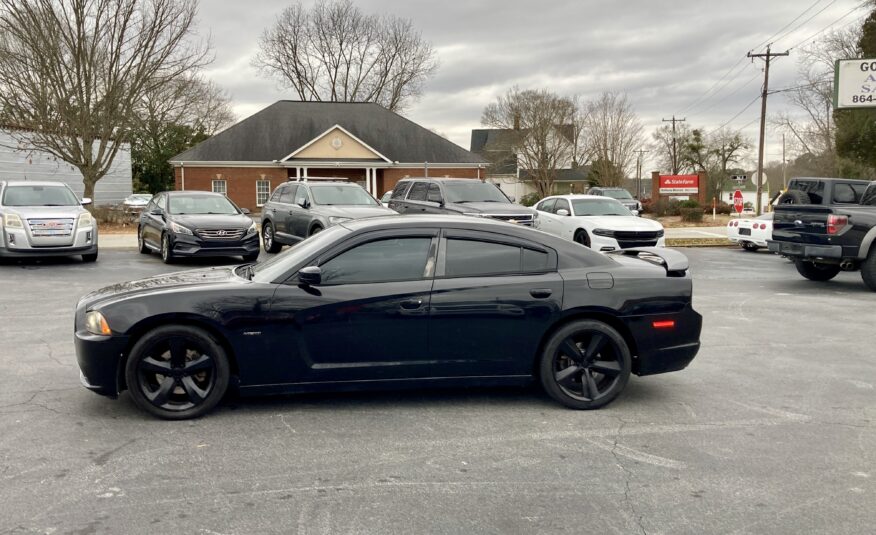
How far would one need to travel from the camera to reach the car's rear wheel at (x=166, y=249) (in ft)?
50.9

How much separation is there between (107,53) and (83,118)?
8.98 ft

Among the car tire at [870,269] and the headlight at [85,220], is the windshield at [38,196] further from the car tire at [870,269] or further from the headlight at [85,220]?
the car tire at [870,269]

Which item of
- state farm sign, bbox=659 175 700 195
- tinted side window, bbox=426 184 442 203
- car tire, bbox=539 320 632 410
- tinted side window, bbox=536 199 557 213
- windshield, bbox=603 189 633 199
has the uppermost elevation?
state farm sign, bbox=659 175 700 195

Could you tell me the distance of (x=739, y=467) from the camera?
4586 millimetres

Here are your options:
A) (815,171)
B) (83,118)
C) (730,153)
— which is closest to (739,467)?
(83,118)

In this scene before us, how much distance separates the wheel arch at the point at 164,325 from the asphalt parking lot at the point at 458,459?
0.38 metres

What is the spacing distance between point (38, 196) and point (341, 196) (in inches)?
247

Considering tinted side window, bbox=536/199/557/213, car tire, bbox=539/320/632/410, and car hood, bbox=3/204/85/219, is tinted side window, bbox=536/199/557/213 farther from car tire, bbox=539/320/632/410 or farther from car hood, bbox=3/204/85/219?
car tire, bbox=539/320/632/410

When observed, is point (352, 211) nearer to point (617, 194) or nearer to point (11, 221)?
point (11, 221)

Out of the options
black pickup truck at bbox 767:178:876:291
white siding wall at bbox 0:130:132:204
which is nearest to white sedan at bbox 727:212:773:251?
black pickup truck at bbox 767:178:876:291

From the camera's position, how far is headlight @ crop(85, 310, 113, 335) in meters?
5.23

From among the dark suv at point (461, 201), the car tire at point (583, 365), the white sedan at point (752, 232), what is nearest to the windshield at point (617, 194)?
the white sedan at point (752, 232)

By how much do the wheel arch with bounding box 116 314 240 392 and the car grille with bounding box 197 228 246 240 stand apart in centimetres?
1031

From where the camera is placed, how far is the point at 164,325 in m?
5.30
